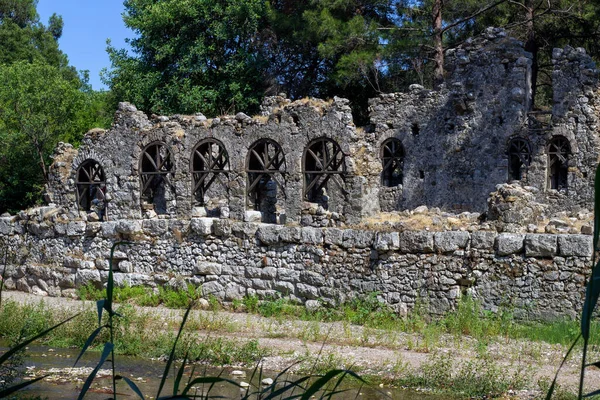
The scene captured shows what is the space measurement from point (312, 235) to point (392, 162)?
10.2m

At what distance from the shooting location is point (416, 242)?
12969mm

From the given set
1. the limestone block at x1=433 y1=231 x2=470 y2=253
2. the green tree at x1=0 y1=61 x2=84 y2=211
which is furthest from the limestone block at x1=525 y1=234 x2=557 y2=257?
the green tree at x1=0 y1=61 x2=84 y2=211

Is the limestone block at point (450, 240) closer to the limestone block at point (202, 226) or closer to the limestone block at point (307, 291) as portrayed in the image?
the limestone block at point (307, 291)

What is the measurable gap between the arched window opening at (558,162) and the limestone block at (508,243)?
366 inches

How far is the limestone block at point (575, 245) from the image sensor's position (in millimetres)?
11406

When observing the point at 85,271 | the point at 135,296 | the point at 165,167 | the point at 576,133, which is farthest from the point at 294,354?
the point at 576,133

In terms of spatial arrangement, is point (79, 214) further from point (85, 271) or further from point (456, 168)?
point (456, 168)

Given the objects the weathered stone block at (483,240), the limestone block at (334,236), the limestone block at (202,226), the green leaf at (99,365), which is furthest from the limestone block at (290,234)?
the green leaf at (99,365)

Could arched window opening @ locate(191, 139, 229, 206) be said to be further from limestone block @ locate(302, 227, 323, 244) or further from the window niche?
limestone block @ locate(302, 227, 323, 244)

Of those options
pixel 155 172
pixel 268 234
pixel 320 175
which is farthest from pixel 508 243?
pixel 155 172

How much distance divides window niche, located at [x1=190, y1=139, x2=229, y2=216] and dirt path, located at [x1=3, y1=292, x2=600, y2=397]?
4.38m

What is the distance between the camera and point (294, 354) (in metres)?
11.2

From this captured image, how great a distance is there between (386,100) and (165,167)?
741 cm

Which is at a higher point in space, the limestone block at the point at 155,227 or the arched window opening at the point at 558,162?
the arched window opening at the point at 558,162
